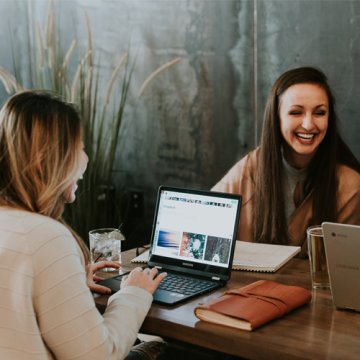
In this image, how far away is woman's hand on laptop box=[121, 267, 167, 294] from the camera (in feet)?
5.36

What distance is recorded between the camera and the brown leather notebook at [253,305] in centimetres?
144

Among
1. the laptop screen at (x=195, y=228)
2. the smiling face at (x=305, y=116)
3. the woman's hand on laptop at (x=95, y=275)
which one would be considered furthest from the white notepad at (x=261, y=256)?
the smiling face at (x=305, y=116)

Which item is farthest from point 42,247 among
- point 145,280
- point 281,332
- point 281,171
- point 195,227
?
point 281,171

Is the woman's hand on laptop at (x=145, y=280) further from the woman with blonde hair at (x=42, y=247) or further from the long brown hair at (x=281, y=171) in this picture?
the long brown hair at (x=281, y=171)

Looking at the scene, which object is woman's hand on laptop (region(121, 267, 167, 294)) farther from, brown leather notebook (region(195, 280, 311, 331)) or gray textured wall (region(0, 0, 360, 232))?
gray textured wall (region(0, 0, 360, 232))

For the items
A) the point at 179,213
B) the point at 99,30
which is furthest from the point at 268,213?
the point at 99,30

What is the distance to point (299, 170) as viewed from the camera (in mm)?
2434

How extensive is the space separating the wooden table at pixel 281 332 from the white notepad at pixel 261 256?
224 mm

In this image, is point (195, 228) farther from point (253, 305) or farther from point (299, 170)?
point (299, 170)

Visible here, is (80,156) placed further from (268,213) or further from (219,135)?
(219,135)

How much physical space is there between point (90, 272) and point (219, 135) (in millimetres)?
1720

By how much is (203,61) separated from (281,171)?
1114 mm

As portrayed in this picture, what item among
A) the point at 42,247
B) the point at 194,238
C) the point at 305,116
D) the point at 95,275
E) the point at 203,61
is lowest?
the point at 95,275

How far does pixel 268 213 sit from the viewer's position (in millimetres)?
2354
